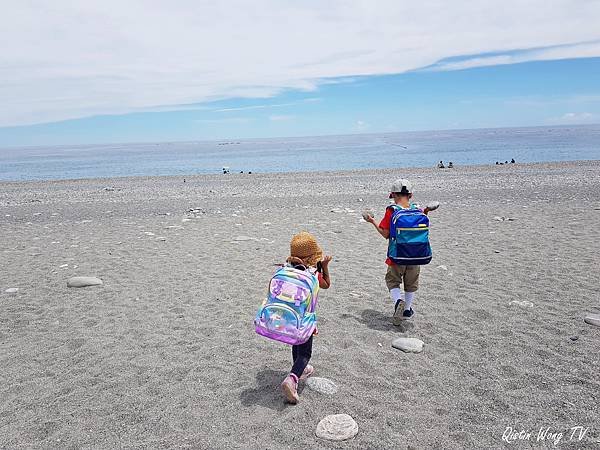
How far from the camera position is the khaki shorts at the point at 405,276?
631 centimetres

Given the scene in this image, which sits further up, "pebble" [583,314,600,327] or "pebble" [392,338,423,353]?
"pebble" [583,314,600,327]

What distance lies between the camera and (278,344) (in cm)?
605

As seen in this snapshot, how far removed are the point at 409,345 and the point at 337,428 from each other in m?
2.00

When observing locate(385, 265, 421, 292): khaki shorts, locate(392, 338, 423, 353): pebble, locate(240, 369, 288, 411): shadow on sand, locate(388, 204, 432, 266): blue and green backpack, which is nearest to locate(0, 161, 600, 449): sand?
locate(240, 369, 288, 411): shadow on sand

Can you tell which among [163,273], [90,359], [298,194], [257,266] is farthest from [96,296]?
[298,194]

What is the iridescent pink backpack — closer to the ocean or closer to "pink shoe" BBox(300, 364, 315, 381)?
"pink shoe" BBox(300, 364, 315, 381)

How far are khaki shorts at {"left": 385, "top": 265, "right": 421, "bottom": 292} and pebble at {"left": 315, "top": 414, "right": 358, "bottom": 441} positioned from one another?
8.61 ft

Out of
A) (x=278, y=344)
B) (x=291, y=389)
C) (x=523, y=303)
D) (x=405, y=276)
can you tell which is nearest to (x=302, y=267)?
(x=291, y=389)

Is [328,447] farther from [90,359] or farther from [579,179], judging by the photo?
[579,179]

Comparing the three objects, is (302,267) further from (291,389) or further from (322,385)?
(322,385)

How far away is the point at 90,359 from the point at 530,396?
5.30 m

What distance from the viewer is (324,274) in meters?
4.81

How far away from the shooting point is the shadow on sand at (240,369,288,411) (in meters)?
4.63

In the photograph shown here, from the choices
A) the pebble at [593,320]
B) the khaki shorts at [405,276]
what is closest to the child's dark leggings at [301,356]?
the khaki shorts at [405,276]
